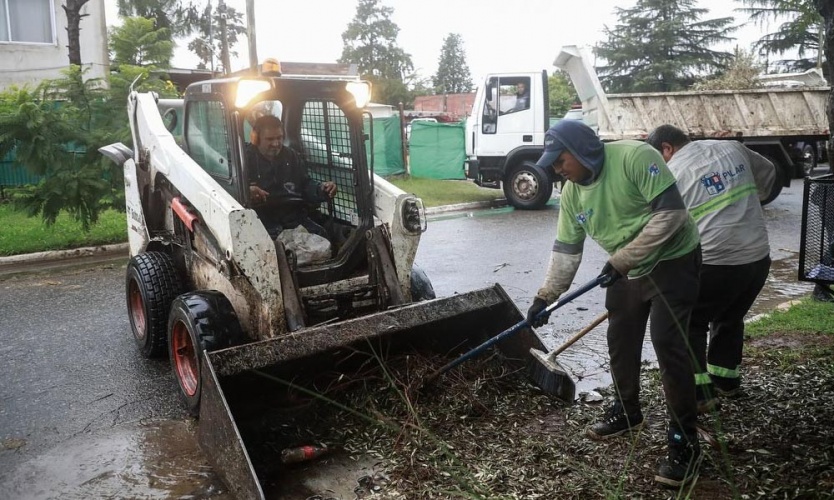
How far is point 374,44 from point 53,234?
54483 millimetres

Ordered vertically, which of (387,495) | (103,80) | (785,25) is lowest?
(387,495)

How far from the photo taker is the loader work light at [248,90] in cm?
445

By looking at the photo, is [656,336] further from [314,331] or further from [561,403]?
[314,331]

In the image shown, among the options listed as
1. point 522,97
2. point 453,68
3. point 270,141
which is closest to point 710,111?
point 522,97

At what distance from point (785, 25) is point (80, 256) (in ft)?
116

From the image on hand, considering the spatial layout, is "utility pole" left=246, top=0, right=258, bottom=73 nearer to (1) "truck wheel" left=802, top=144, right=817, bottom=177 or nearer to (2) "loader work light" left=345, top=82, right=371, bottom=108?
(2) "loader work light" left=345, top=82, right=371, bottom=108

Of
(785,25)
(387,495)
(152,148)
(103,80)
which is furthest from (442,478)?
(785,25)

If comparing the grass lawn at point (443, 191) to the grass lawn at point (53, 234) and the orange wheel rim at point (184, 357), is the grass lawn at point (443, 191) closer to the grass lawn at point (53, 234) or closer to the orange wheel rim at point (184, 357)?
the grass lawn at point (53, 234)

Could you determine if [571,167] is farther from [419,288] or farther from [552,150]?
[419,288]

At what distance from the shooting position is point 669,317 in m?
3.41

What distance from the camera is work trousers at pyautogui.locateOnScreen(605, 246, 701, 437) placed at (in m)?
3.39

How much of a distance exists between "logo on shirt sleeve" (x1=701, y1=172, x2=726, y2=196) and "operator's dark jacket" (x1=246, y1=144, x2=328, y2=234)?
2629 mm

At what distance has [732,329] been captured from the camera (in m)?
4.31

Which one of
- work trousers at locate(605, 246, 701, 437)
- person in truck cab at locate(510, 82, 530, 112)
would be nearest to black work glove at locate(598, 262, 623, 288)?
work trousers at locate(605, 246, 701, 437)
